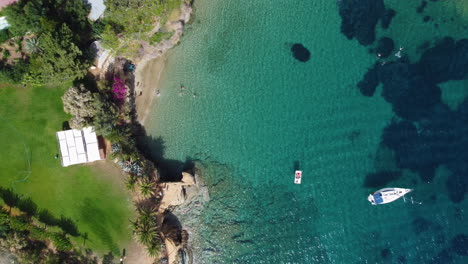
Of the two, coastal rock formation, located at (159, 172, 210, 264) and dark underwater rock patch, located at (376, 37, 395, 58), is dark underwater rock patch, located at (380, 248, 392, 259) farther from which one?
dark underwater rock patch, located at (376, 37, 395, 58)

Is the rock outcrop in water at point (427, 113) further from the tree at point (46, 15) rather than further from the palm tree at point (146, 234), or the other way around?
the tree at point (46, 15)

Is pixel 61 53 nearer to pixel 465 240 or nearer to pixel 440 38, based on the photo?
pixel 440 38

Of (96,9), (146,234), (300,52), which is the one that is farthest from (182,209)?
(96,9)

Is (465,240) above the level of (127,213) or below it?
below

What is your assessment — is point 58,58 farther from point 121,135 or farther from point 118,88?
point 121,135

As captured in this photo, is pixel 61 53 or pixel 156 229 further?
pixel 156 229

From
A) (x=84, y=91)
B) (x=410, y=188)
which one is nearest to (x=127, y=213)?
(x=84, y=91)
